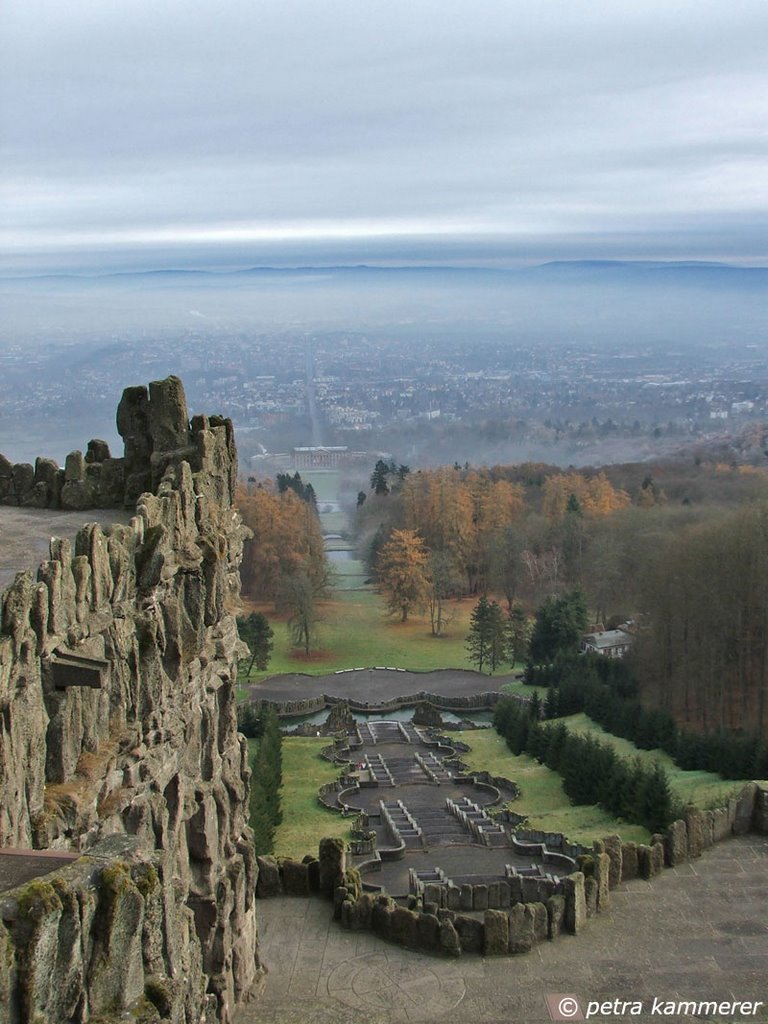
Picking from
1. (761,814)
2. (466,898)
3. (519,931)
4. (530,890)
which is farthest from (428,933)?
(761,814)

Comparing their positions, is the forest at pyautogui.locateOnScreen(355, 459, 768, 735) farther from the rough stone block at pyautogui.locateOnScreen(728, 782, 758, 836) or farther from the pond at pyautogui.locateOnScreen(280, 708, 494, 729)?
the rough stone block at pyautogui.locateOnScreen(728, 782, 758, 836)

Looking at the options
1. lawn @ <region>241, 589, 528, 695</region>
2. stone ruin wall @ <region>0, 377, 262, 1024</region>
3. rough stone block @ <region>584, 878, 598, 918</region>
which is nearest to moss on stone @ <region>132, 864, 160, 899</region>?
stone ruin wall @ <region>0, 377, 262, 1024</region>

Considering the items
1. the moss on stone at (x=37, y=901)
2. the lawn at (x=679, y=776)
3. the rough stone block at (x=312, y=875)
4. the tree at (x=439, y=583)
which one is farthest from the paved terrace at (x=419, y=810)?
the moss on stone at (x=37, y=901)

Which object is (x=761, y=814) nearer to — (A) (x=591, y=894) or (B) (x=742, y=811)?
(B) (x=742, y=811)

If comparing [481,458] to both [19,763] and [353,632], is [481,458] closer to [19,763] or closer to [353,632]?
[353,632]

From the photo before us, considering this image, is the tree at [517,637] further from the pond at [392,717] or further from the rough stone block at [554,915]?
the rough stone block at [554,915]

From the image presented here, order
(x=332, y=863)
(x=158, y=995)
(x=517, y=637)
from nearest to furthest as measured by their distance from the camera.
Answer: (x=158, y=995), (x=332, y=863), (x=517, y=637)
